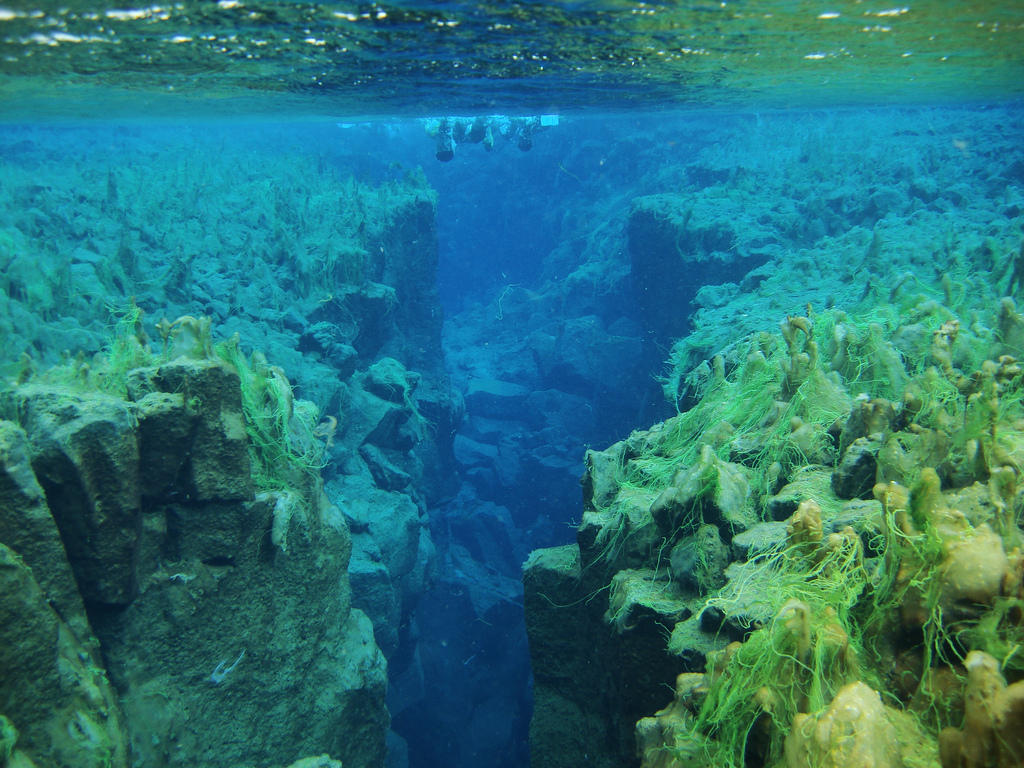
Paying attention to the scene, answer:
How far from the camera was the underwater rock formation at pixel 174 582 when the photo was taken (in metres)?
3.22

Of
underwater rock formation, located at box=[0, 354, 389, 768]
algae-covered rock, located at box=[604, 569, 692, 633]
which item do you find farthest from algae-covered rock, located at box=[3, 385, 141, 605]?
algae-covered rock, located at box=[604, 569, 692, 633]

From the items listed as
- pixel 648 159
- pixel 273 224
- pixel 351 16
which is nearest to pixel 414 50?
pixel 351 16

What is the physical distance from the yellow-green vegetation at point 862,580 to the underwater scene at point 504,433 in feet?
0.06

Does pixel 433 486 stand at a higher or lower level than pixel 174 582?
lower

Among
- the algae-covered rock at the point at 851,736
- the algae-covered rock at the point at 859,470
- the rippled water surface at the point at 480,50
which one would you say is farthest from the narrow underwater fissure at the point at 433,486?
the rippled water surface at the point at 480,50

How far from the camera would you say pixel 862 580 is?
8.18ft

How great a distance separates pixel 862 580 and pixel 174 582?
4.98 metres

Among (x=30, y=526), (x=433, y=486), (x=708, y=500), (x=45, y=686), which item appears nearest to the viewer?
(x=45, y=686)

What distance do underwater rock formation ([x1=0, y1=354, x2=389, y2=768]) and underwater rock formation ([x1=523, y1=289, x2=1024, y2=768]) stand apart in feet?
7.79

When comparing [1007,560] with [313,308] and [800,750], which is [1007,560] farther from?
[313,308]

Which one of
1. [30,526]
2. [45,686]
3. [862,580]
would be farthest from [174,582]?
[862,580]

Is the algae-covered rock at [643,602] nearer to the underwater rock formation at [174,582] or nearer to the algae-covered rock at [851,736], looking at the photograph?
the algae-covered rock at [851,736]

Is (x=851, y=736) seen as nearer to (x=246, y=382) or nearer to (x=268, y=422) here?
(x=268, y=422)

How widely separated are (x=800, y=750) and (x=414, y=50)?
1154 centimetres
